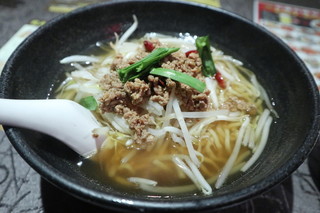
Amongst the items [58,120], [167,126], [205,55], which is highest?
[205,55]

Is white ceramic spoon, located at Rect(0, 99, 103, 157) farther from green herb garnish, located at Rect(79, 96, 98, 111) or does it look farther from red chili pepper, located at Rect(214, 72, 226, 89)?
red chili pepper, located at Rect(214, 72, 226, 89)

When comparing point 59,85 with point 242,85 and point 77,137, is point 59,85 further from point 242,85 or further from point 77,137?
point 242,85

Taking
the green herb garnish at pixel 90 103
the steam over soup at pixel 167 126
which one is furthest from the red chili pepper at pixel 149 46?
the green herb garnish at pixel 90 103

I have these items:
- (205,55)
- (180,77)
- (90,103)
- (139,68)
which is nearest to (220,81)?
(205,55)

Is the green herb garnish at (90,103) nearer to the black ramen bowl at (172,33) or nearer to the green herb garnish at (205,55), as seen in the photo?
the black ramen bowl at (172,33)

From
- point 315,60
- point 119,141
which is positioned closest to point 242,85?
point 119,141

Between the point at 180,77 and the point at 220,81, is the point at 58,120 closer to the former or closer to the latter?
the point at 180,77
